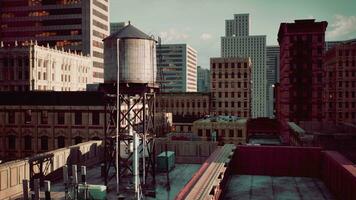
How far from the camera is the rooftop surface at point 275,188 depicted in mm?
22641

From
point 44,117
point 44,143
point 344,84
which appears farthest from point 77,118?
point 344,84

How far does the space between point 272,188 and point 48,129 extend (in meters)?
38.8

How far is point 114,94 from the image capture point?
3031 cm

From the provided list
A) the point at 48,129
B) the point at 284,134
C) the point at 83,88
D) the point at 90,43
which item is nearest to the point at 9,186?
the point at 48,129

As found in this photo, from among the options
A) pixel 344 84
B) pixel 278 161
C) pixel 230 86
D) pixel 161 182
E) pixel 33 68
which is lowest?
pixel 161 182

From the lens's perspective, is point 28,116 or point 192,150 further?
point 28,116

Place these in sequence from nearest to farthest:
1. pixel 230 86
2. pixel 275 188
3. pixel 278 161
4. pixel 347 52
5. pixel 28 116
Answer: pixel 275 188 → pixel 278 161 → pixel 28 116 → pixel 347 52 → pixel 230 86

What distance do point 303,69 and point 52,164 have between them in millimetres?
72588

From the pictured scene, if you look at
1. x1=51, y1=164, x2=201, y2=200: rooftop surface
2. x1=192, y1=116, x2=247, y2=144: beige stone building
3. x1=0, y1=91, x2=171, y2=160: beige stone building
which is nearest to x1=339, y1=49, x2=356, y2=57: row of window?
x1=192, y1=116, x2=247, y2=144: beige stone building

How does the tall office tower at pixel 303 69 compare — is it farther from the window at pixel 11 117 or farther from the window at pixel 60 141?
the window at pixel 11 117

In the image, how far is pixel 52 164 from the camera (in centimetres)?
3006

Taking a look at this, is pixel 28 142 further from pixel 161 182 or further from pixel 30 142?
pixel 161 182

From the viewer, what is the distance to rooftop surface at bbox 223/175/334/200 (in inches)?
891

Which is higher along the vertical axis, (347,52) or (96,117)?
(347,52)
